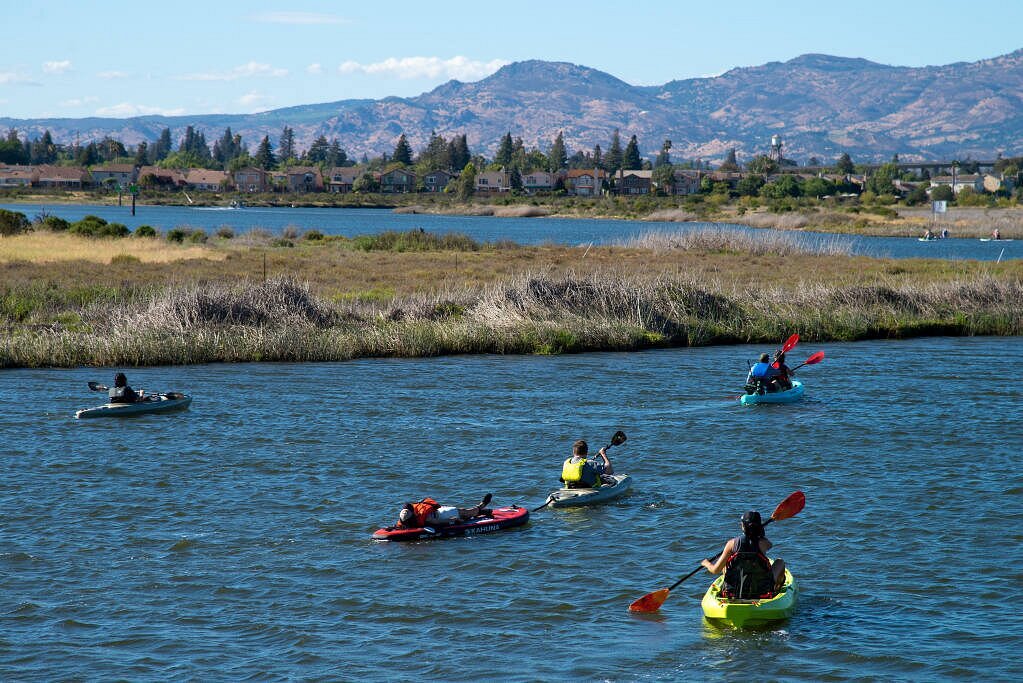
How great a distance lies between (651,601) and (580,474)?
5.80m

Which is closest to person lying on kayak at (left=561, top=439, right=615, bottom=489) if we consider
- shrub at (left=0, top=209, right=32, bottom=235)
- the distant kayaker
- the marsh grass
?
the distant kayaker

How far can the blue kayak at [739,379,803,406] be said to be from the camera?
34094 millimetres

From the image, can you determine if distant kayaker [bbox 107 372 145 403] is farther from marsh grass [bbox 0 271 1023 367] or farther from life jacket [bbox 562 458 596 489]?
life jacket [bbox 562 458 596 489]

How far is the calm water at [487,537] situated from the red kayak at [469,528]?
205 mm

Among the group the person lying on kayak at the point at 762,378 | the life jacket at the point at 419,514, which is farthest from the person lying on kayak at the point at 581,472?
the person lying on kayak at the point at 762,378

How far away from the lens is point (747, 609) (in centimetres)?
1712

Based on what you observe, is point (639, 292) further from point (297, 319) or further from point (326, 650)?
point (326, 650)

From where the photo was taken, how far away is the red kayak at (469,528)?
2108 centimetres

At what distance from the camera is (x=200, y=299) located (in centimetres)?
4281

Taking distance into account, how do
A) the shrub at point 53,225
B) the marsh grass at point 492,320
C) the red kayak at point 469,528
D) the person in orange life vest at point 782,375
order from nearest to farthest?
the red kayak at point 469,528 → the person in orange life vest at point 782,375 → the marsh grass at point 492,320 → the shrub at point 53,225

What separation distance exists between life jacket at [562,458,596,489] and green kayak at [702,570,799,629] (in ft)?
20.0

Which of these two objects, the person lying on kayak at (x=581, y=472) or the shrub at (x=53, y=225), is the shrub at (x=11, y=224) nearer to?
the shrub at (x=53, y=225)

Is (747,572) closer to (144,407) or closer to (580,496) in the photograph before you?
(580,496)

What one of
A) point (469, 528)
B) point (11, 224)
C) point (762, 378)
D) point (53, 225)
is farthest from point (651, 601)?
point (53, 225)
